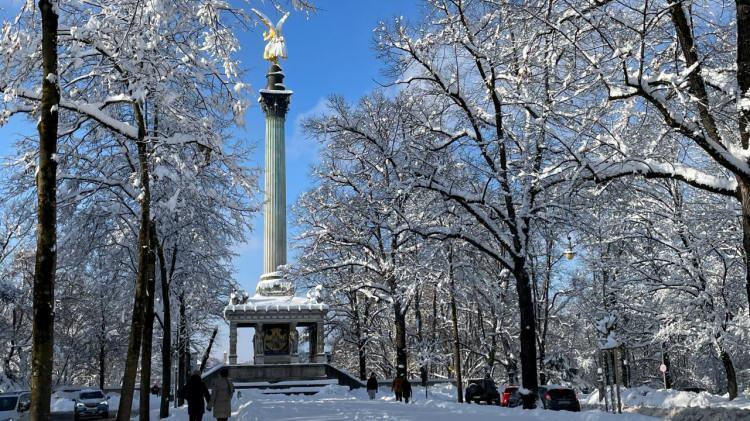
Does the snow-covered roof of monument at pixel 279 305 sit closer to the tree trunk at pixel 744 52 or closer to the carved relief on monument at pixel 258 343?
the carved relief on monument at pixel 258 343

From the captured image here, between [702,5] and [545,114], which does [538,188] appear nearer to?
[545,114]

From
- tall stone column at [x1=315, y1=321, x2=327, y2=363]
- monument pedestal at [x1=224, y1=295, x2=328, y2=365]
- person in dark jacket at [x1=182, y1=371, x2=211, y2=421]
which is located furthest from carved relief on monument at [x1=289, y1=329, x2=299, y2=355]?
person in dark jacket at [x1=182, y1=371, x2=211, y2=421]

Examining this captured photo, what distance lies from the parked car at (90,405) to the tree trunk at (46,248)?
81.5 feet

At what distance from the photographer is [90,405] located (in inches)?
1283

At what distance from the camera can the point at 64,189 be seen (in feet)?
63.0

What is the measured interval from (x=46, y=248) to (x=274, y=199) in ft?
119

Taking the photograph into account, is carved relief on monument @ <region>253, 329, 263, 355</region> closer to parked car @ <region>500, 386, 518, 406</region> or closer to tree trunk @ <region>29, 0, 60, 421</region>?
parked car @ <region>500, 386, 518, 406</region>

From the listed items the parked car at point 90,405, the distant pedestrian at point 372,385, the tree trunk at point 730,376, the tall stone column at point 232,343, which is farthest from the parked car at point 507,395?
the parked car at point 90,405

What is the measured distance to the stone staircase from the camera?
1507 inches

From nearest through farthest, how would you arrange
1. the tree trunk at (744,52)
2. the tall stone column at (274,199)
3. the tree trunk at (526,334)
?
the tree trunk at (744,52)
the tree trunk at (526,334)
the tall stone column at (274,199)

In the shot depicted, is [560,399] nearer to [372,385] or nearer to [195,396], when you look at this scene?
[372,385]

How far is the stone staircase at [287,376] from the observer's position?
3828 centimetres

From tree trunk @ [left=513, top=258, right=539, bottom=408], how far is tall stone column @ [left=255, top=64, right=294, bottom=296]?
23.7 metres

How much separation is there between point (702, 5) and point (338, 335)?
41.6m
